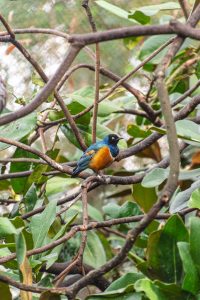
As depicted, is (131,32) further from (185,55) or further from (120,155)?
(185,55)

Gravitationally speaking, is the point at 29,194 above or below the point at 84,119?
below

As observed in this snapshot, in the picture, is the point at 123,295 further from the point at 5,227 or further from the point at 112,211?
the point at 112,211

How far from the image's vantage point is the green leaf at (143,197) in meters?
1.47

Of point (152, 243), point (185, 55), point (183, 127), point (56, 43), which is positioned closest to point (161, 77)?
point (152, 243)

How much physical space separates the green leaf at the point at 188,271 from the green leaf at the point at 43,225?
31 cm

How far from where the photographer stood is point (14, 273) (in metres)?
1.17

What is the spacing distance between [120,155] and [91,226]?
505 mm

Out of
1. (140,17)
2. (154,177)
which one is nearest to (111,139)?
(140,17)

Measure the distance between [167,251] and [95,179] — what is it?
37cm

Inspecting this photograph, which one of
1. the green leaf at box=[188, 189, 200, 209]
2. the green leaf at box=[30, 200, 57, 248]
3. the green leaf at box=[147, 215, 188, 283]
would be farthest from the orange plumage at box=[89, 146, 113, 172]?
the green leaf at box=[147, 215, 188, 283]

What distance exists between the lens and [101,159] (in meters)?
1.60

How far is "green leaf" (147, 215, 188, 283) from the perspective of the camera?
3.03 feet

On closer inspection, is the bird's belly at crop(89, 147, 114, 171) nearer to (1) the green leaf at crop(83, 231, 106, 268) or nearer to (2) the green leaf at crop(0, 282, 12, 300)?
(1) the green leaf at crop(83, 231, 106, 268)

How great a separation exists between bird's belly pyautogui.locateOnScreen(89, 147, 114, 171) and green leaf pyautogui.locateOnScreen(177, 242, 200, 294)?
0.66 meters
